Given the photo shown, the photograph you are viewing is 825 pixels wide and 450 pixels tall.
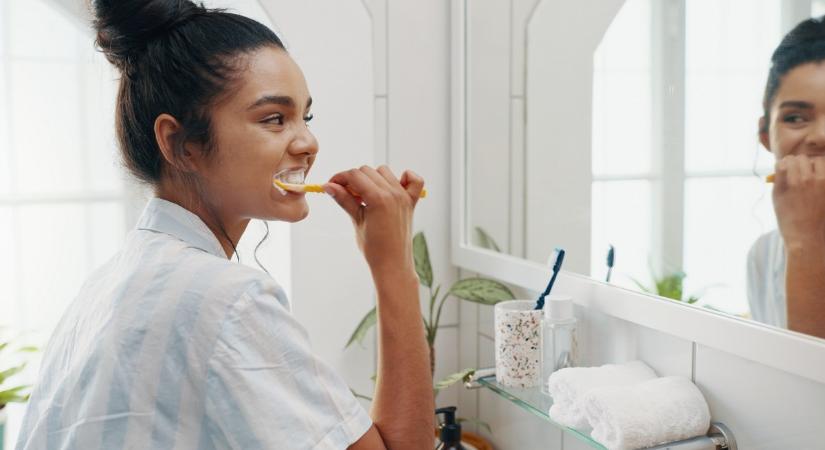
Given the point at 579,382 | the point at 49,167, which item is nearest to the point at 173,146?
the point at 579,382

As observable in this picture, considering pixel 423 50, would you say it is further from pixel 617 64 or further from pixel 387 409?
pixel 387 409

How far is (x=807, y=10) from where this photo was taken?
2.35ft

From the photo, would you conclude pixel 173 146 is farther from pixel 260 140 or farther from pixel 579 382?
pixel 579 382

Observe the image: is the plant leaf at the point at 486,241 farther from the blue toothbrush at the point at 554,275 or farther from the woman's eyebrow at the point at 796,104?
the woman's eyebrow at the point at 796,104

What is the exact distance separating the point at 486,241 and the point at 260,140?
25.2 inches

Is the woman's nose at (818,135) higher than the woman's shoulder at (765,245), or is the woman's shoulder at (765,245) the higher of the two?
the woman's nose at (818,135)

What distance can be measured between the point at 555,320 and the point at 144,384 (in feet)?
1.82

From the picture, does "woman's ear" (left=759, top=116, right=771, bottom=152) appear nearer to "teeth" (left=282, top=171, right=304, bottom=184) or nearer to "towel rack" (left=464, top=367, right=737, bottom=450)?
"towel rack" (left=464, top=367, right=737, bottom=450)

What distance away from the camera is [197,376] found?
2.28 feet

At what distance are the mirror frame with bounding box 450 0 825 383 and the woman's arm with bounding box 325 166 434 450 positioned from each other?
29cm

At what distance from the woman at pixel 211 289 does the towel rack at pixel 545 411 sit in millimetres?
272

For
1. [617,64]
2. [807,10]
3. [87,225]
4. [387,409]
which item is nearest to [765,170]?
[807,10]

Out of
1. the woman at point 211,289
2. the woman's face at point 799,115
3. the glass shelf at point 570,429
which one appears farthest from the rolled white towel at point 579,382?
the woman's face at point 799,115

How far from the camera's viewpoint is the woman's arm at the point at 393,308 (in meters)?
0.79
